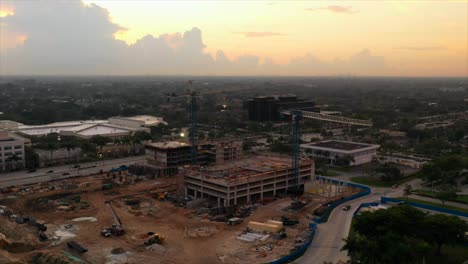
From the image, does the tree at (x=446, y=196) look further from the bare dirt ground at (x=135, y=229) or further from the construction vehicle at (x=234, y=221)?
the construction vehicle at (x=234, y=221)

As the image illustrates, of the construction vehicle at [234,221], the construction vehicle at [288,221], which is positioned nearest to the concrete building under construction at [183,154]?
the construction vehicle at [234,221]

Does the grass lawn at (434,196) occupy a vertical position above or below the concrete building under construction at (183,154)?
below

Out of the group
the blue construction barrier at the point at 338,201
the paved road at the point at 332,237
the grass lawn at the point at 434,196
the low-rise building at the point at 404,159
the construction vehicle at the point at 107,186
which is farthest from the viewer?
the low-rise building at the point at 404,159

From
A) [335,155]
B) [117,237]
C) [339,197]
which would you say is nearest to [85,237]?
[117,237]

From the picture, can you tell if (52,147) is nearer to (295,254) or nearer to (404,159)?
(295,254)

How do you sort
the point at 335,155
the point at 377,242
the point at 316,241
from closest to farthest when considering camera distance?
1. the point at 377,242
2. the point at 316,241
3. the point at 335,155

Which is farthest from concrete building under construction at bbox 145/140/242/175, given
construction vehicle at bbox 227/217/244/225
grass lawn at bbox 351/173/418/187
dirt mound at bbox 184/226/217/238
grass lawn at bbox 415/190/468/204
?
grass lawn at bbox 415/190/468/204

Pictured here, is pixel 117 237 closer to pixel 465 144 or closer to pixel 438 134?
pixel 465 144

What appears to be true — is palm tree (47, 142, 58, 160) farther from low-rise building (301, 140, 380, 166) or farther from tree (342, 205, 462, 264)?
tree (342, 205, 462, 264)
